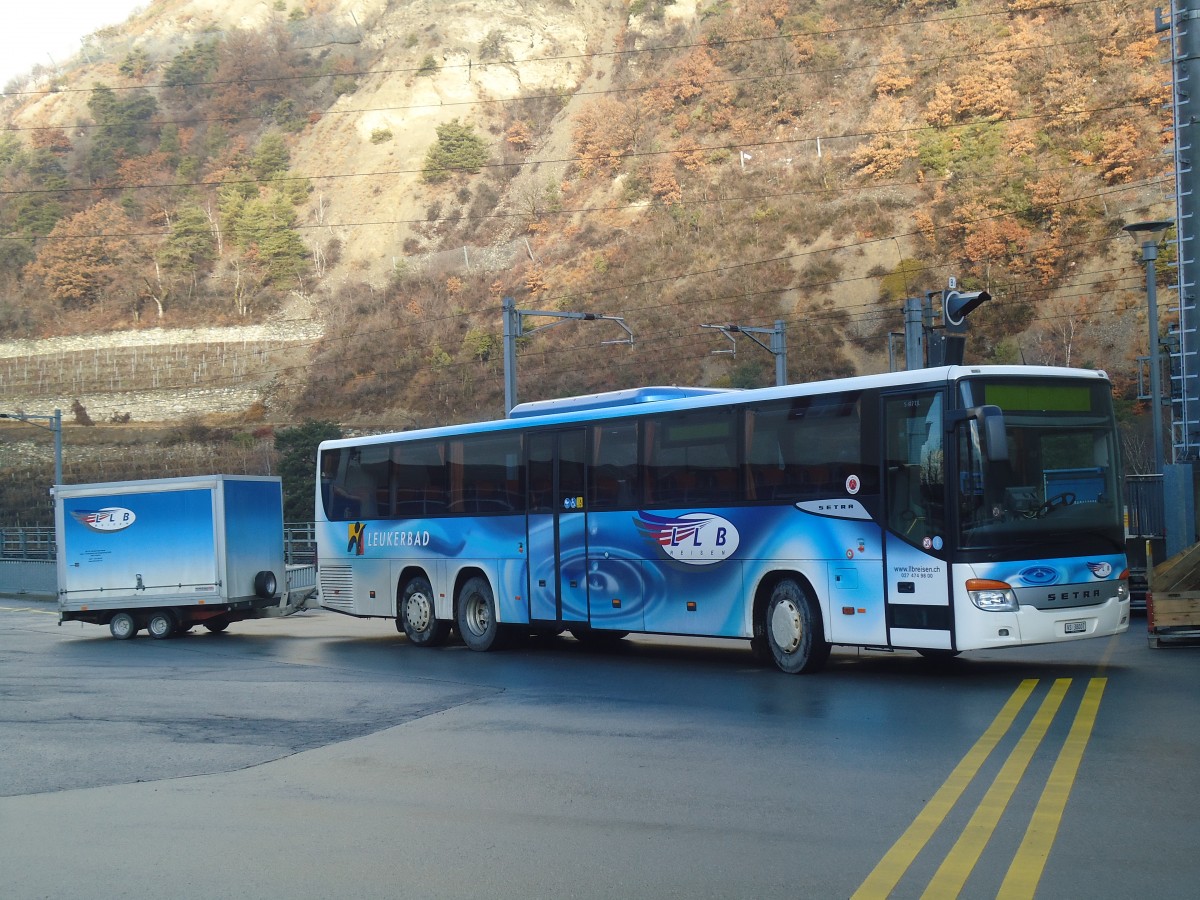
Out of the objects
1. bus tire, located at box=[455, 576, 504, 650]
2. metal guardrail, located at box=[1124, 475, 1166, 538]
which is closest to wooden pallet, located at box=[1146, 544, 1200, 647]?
metal guardrail, located at box=[1124, 475, 1166, 538]

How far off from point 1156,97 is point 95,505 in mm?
55294

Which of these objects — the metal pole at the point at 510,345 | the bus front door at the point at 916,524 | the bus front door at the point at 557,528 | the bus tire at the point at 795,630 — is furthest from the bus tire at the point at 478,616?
the metal pole at the point at 510,345

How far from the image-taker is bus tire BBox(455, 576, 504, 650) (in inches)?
733

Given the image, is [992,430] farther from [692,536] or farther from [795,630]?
[692,536]

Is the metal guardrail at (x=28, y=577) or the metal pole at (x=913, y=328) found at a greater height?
the metal pole at (x=913, y=328)

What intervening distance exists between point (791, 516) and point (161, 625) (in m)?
13.9

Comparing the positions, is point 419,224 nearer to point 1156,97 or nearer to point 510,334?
point 1156,97

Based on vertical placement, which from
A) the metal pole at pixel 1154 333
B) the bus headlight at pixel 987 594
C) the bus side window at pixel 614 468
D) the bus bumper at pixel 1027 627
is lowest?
the bus bumper at pixel 1027 627

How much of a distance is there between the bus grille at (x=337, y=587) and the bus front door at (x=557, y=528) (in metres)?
4.32

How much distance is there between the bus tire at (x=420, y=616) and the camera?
1972cm

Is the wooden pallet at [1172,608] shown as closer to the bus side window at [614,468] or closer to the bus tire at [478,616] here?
the bus side window at [614,468]

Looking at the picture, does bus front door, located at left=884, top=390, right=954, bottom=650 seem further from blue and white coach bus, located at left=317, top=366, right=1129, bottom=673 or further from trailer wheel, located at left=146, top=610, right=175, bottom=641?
trailer wheel, located at left=146, top=610, right=175, bottom=641

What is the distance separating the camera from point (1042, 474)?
42.8 ft

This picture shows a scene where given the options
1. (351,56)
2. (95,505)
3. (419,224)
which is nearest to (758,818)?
(95,505)
